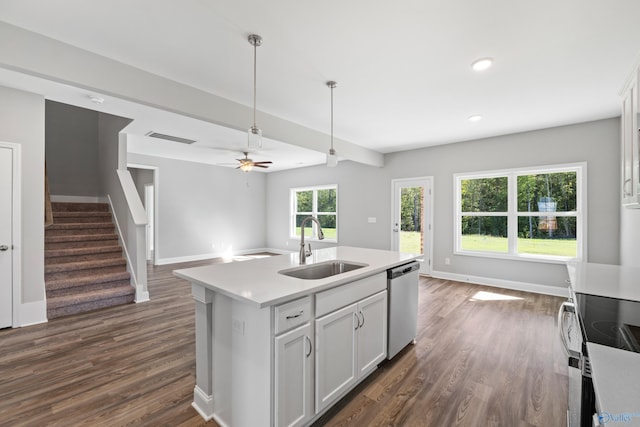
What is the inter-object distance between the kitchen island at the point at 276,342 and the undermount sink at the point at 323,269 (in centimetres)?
20

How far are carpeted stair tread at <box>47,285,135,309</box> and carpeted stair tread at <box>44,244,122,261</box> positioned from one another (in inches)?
29.9

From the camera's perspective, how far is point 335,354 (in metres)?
1.78

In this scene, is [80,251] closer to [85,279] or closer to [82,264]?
[82,264]

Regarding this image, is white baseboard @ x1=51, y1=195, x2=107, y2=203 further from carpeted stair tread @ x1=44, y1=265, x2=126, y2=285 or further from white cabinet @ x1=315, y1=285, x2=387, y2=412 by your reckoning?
white cabinet @ x1=315, y1=285, x2=387, y2=412

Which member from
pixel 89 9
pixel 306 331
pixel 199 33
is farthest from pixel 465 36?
Result: pixel 89 9

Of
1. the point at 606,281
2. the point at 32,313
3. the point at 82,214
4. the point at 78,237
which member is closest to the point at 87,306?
the point at 32,313

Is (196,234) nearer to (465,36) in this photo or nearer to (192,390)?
(192,390)

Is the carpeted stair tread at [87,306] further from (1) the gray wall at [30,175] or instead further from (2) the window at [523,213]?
(2) the window at [523,213]

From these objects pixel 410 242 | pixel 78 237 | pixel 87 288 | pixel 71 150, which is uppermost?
pixel 71 150

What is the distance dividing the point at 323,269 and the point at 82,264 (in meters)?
3.71

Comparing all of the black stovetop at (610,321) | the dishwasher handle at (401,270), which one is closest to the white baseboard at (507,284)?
the dishwasher handle at (401,270)

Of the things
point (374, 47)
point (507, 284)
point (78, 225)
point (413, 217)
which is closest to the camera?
point (374, 47)

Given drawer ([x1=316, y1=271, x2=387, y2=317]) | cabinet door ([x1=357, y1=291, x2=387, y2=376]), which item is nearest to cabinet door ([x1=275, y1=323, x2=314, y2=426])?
drawer ([x1=316, y1=271, x2=387, y2=317])

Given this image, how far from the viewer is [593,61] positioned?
2.47 m
